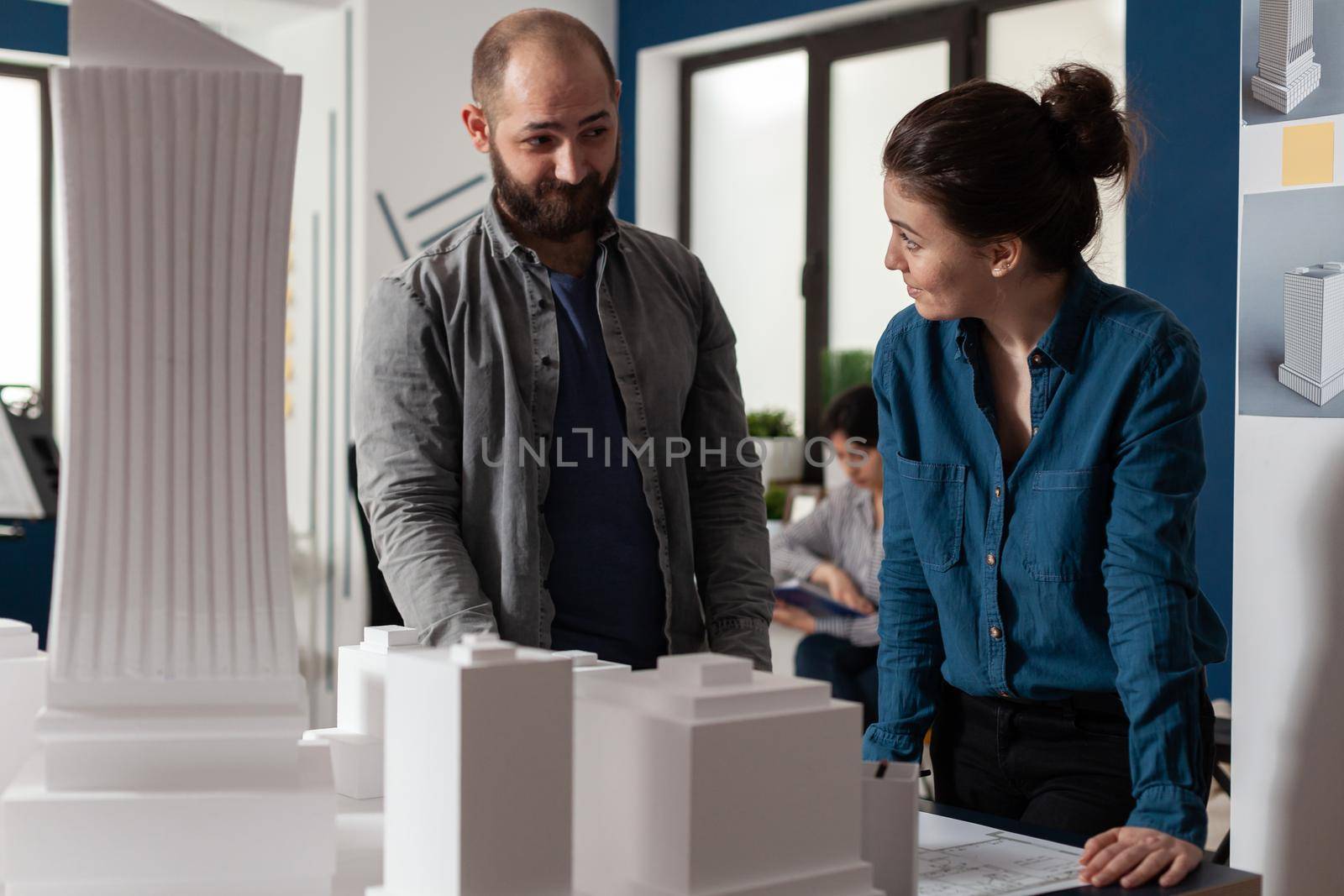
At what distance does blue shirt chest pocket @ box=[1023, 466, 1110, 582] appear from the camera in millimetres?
1400

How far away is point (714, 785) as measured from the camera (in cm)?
94

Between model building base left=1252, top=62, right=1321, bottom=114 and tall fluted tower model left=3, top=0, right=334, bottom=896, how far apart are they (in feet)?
5.26

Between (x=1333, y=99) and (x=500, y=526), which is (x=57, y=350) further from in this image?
(x=1333, y=99)

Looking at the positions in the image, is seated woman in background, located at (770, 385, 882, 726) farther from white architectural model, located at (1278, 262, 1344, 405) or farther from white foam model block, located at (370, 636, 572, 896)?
white foam model block, located at (370, 636, 572, 896)

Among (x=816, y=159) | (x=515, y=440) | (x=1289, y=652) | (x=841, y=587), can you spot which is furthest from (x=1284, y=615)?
(x=816, y=159)

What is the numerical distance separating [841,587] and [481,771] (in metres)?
3.26

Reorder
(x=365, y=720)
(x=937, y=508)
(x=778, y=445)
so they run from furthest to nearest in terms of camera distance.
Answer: (x=778, y=445), (x=937, y=508), (x=365, y=720)

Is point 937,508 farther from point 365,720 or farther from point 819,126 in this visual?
point 819,126

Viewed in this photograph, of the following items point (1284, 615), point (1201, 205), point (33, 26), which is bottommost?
point (1284, 615)

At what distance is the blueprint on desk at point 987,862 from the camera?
44.5 inches

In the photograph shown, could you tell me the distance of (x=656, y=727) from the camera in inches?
37.5

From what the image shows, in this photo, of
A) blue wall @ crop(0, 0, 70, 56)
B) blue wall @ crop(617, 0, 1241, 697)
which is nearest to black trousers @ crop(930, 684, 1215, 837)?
blue wall @ crop(617, 0, 1241, 697)

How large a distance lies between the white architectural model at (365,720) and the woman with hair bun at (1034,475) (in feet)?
1.77

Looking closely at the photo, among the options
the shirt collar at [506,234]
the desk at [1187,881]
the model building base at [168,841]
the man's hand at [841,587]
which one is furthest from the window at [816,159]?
the model building base at [168,841]
